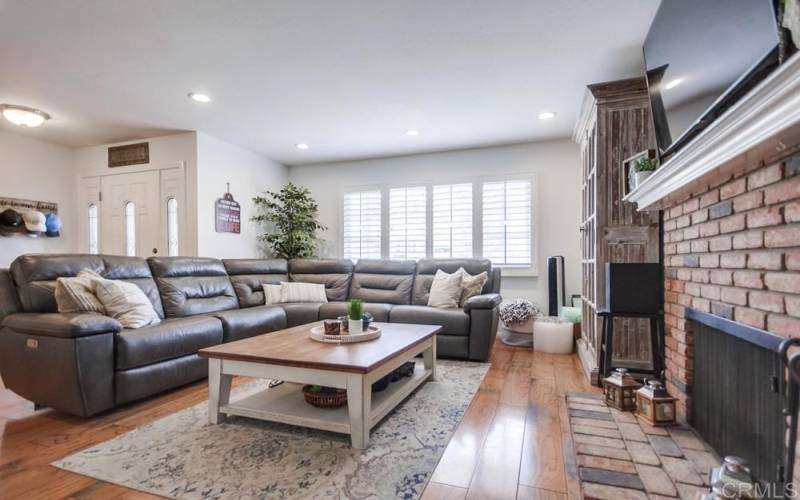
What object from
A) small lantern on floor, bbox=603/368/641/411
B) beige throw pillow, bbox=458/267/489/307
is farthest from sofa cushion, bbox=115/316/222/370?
small lantern on floor, bbox=603/368/641/411

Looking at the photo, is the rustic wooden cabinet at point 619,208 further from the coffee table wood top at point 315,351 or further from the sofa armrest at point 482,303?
the coffee table wood top at point 315,351

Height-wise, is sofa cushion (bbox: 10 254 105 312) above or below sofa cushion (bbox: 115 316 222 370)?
above

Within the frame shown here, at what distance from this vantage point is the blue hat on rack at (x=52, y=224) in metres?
4.73

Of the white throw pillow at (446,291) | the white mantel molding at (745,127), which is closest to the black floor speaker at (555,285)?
the white throw pillow at (446,291)

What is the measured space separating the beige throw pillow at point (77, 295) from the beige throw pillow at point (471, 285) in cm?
301

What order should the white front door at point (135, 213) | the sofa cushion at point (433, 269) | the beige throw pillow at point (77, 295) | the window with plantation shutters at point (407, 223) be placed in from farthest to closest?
the window with plantation shutters at point (407, 223), the white front door at point (135, 213), the sofa cushion at point (433, 269), the beige throw pillow at point (77, 295)

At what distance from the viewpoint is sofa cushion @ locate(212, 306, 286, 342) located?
3216mm

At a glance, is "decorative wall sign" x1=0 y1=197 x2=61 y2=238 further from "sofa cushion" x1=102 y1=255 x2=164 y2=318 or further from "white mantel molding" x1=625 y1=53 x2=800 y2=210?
"white mantel molding" x1=625 y1=53 x2=800 y2=210

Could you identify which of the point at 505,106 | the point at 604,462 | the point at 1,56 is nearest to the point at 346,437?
the point at 604,462

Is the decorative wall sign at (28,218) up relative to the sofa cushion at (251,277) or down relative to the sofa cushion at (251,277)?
up

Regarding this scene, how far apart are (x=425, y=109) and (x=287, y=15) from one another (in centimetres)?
167

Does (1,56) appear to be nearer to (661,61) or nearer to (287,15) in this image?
(287,15)

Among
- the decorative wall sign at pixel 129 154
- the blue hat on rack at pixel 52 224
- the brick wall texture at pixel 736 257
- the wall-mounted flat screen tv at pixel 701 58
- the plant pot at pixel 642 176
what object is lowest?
the brick wall texture at pixel 736 257

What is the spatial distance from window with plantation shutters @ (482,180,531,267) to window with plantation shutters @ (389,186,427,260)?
0.83 metres
